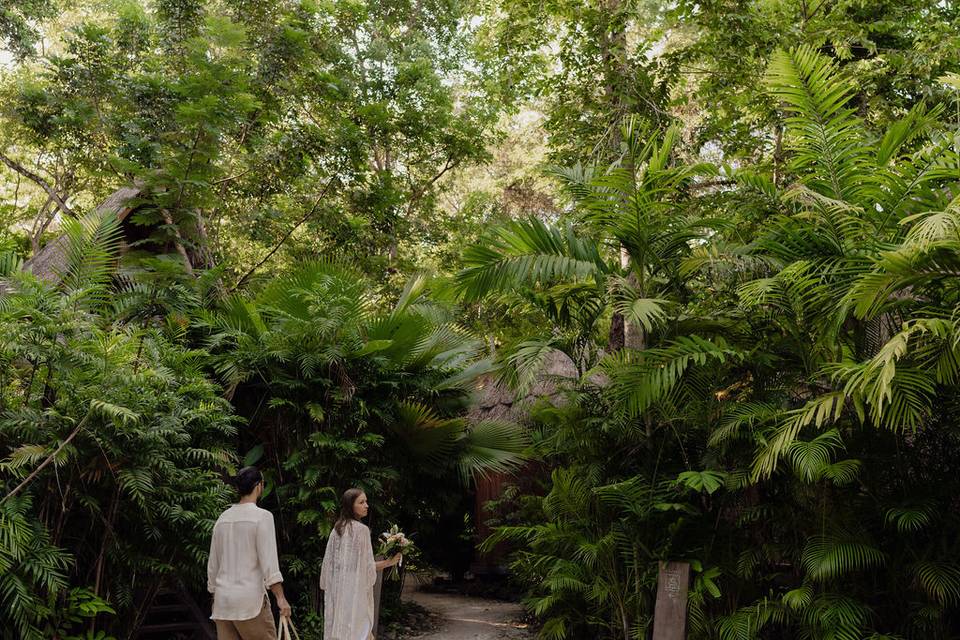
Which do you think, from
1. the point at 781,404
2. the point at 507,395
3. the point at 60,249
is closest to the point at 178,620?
the point at 60,249

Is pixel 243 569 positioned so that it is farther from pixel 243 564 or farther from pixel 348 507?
pixel 348 507

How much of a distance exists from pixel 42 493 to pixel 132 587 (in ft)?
3.14

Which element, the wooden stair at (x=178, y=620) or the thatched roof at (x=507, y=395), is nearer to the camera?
the wooden stair at (x=178, y=620)

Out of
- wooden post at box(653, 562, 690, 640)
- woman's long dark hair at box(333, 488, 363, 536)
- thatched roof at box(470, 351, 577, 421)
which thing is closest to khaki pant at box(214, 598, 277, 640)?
woman's long dark hair at box(333, 488, 363, 536)

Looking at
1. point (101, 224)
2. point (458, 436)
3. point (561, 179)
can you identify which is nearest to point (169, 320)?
point (101, 224)

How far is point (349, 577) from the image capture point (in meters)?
5.38

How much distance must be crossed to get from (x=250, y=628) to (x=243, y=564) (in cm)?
38

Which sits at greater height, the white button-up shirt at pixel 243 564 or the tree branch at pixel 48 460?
the tree branch at pixel 48 460

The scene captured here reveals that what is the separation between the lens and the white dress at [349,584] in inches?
211

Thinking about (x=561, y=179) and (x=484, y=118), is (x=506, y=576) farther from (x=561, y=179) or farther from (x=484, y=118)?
(x=484, y=118)

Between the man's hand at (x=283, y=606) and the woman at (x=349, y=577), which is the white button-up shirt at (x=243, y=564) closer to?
the man's hand at (x=283, y=606)

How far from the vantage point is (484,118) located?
13.0 meters

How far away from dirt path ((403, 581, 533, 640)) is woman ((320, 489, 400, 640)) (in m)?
3.12

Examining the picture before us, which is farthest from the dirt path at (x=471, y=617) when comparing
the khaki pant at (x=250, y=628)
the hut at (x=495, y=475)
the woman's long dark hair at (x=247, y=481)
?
the woman's long dark hair at (x=247, y=481)
